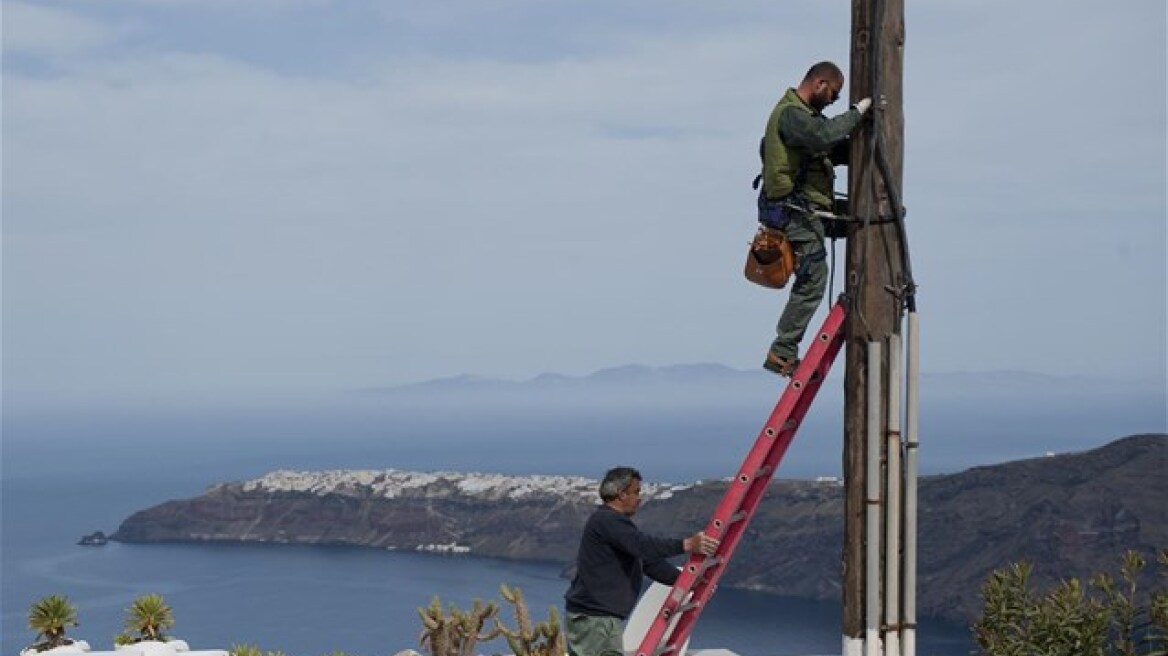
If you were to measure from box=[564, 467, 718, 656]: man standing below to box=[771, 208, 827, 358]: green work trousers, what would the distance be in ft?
3.53

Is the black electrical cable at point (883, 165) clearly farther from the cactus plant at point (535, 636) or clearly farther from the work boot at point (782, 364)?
the cactus plant at point (535, 636)

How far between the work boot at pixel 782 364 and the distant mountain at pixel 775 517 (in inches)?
2034

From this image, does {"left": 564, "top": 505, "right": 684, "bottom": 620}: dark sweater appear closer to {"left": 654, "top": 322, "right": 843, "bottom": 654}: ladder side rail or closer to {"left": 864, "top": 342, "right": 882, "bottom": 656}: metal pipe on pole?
{"left": 654, "top": 322, "right": 843, "bottom": 654}: ladder side rail

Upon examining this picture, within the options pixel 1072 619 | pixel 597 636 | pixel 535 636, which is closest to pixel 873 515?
pixel 597 636

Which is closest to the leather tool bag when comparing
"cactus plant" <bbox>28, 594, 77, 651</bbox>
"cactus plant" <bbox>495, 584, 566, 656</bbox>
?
"cactus plant" <bbox>495, 584, 566, 656</bbox>

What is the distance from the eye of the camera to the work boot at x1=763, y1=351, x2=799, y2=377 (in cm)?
766

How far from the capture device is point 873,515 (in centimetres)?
737

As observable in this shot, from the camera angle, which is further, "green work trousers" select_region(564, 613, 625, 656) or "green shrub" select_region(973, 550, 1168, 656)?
"green shrub" select_region(973, 550, 1168, 656)

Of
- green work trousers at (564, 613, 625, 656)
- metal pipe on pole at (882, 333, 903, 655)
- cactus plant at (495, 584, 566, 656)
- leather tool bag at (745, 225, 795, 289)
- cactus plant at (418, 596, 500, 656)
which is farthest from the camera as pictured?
cactus plant at (418, 596, 500, 656)

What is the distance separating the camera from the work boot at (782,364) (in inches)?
301

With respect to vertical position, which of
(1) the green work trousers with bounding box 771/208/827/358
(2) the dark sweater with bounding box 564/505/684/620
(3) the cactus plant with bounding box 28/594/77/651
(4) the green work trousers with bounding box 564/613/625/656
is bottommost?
(3) the cactus plant with bounding box 28/594/77/651

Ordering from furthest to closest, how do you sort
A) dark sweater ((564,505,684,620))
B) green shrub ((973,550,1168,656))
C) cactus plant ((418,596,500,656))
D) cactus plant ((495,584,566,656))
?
cactus plant ((418,596,500,656)), cactus plant ((495,584,566,656)), green shrub ((973,550,1168,656)), dark sweater ((564,505,684,620))

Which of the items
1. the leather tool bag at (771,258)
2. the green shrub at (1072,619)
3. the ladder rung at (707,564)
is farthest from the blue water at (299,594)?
the leather tool bag at (771,258)

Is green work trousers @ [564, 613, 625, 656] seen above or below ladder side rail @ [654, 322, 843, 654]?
below
